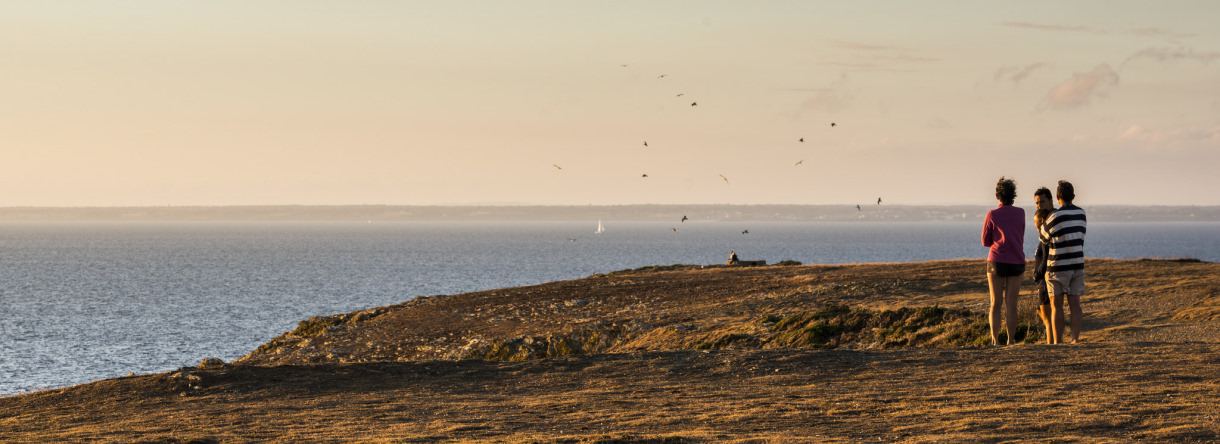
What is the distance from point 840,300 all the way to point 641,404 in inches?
647

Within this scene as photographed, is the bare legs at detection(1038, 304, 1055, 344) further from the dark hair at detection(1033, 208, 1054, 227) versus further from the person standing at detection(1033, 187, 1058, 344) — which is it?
the dark hair at detection(1033, 208, 1054, 227)

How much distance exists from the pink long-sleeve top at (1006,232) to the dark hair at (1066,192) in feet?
2.06

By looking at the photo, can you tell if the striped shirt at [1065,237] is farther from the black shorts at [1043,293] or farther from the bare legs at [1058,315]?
the bare legs at [1058,315]

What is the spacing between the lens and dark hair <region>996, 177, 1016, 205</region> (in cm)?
1393

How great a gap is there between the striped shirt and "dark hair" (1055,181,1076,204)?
0.42 feet

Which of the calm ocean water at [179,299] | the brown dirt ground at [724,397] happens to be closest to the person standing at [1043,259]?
the brown dirt ground at [724,397]

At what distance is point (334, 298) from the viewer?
70.4 m

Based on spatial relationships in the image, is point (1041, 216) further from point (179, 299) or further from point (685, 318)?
point (179, 299)

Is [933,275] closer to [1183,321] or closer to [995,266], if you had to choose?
[1183,321]

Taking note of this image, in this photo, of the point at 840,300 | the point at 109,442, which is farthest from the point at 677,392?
the point at 840,300

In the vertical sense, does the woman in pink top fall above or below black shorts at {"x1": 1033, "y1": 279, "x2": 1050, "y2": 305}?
above

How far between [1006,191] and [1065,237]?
3.68 ft

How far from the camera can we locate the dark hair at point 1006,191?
13930 mm

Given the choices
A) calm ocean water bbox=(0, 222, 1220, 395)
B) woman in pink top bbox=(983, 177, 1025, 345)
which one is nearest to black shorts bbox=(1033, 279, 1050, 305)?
woman in pink top bbox=(983, 177, 1025, 345)
